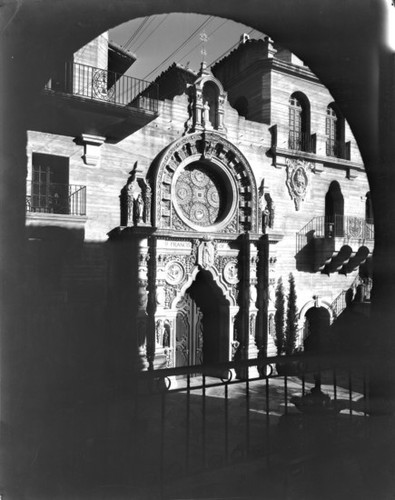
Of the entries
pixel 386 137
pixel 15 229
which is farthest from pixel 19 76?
pixel 386 137

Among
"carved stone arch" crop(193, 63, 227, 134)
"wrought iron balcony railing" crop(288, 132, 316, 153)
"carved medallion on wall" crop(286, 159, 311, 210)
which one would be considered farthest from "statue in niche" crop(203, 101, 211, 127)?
"wrought iron balcony railing" crop(288, 132, 316, 153)

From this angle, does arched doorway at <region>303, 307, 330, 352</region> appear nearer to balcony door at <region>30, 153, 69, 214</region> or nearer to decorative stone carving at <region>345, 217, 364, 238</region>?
decorative stone carving at <region>345, 217, 364, 238</region>

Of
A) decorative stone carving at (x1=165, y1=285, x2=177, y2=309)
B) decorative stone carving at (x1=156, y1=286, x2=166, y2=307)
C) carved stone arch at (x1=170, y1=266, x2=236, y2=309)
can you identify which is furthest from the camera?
carved stone arch at (x1=170, y1=266, x2=236, y2=309)

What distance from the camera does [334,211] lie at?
49.3 ft

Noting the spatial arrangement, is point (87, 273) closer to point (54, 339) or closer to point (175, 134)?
point (54, 339)

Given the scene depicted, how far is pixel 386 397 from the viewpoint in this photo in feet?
11.1

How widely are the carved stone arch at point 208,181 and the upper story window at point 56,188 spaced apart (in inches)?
88.3

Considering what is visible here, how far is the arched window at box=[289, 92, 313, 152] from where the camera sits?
13914mm

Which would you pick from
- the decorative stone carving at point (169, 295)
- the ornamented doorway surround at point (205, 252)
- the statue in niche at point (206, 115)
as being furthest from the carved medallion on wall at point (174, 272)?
the statue in niche at point (206, 115)

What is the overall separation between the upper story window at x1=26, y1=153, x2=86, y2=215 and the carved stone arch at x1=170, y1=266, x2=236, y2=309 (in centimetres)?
377

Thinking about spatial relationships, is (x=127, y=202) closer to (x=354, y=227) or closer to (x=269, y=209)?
(x=269, y=209)

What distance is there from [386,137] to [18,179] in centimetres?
333

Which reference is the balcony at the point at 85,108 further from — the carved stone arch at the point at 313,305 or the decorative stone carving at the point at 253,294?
the carved stone arch at the point at 313,305

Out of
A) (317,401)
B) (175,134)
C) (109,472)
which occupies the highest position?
(175,134)
